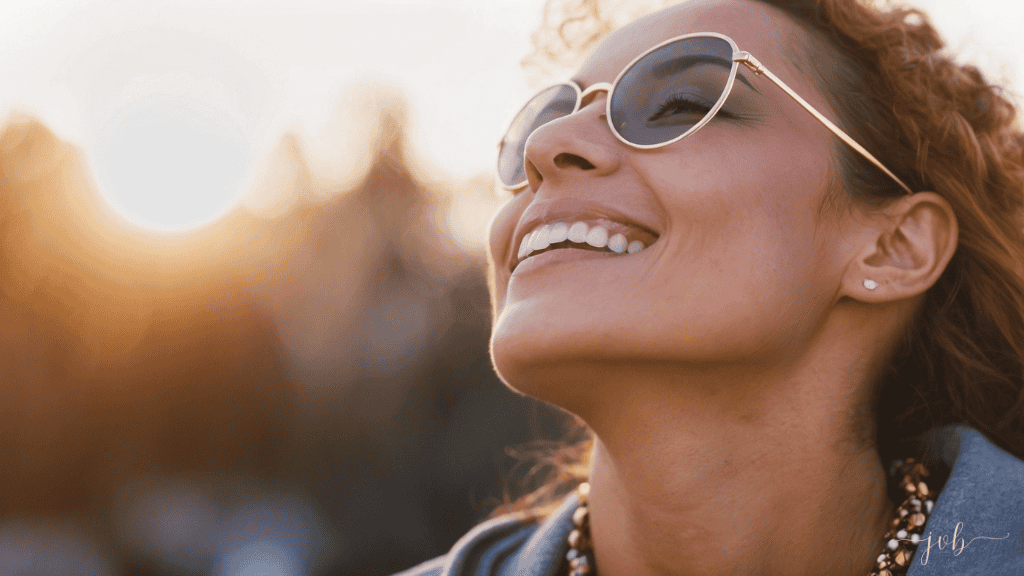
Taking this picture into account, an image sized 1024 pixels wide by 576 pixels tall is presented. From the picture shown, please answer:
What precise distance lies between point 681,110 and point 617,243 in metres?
0.46

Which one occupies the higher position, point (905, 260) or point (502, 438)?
point (905, 260)

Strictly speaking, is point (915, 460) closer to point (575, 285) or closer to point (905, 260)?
point (905, 260)

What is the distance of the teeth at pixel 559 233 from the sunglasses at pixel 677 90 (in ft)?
1.07

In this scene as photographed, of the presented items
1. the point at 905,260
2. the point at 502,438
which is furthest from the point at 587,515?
the point at 502,438

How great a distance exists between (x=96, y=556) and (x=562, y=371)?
37.3 feet

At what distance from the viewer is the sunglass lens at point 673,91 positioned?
2135 mm

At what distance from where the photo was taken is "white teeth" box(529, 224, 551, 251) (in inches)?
86.1

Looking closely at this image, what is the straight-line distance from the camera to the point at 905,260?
2299 millimetres

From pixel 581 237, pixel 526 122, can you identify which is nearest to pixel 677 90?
pixel 581 237

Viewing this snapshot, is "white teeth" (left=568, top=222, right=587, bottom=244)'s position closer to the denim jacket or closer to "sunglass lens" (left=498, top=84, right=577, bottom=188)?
"sunglass lens" (left=498, top=84, right=577, bottom=188)

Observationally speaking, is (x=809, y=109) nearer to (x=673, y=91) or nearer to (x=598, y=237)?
(x=673, y=91)

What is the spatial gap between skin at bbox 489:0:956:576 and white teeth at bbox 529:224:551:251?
0.06m

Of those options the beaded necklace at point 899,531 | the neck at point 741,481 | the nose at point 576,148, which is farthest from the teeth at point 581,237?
the beaded necklace at point 899,531

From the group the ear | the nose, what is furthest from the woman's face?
the ear
